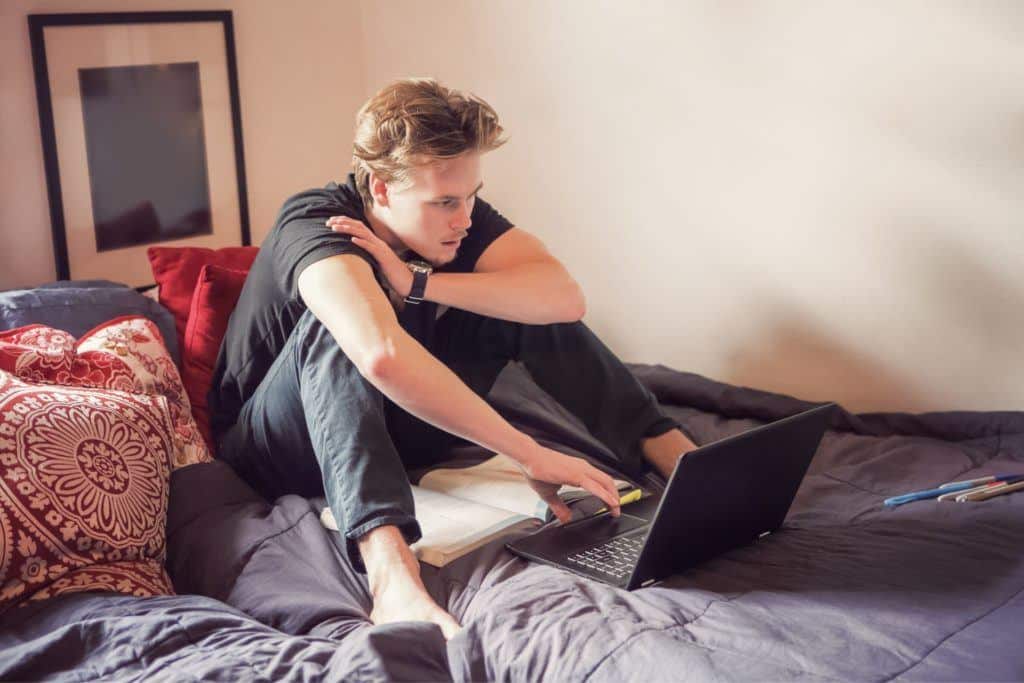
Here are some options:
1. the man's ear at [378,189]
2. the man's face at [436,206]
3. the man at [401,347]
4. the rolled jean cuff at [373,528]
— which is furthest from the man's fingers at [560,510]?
the man's ear at [378,189]

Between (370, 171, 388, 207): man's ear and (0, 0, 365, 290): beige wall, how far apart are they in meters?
0.81

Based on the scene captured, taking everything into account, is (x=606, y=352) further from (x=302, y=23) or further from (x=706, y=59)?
(x=302, y=23)

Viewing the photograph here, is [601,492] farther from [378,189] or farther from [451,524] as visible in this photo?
[378,189]

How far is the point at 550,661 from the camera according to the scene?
3.97 ft

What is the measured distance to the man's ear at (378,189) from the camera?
1800mm

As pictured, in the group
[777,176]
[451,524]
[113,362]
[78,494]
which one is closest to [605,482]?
[451,524]

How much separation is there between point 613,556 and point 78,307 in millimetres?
1086

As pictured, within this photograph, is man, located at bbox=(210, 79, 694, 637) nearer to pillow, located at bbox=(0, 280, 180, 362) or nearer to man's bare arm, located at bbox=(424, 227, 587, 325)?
man's bare arm, located at bbox=(424, 227, 587, 325)

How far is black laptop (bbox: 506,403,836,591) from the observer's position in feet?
4.33

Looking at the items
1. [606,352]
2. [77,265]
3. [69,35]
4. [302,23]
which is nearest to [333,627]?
[606,352]

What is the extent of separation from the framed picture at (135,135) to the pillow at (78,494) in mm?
767

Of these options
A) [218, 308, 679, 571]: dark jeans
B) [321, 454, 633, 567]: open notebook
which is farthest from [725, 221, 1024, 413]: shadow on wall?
[321, 454, 633, 567]: open notebook

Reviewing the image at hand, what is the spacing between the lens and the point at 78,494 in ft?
4.85

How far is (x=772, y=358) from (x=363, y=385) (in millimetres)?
1074
